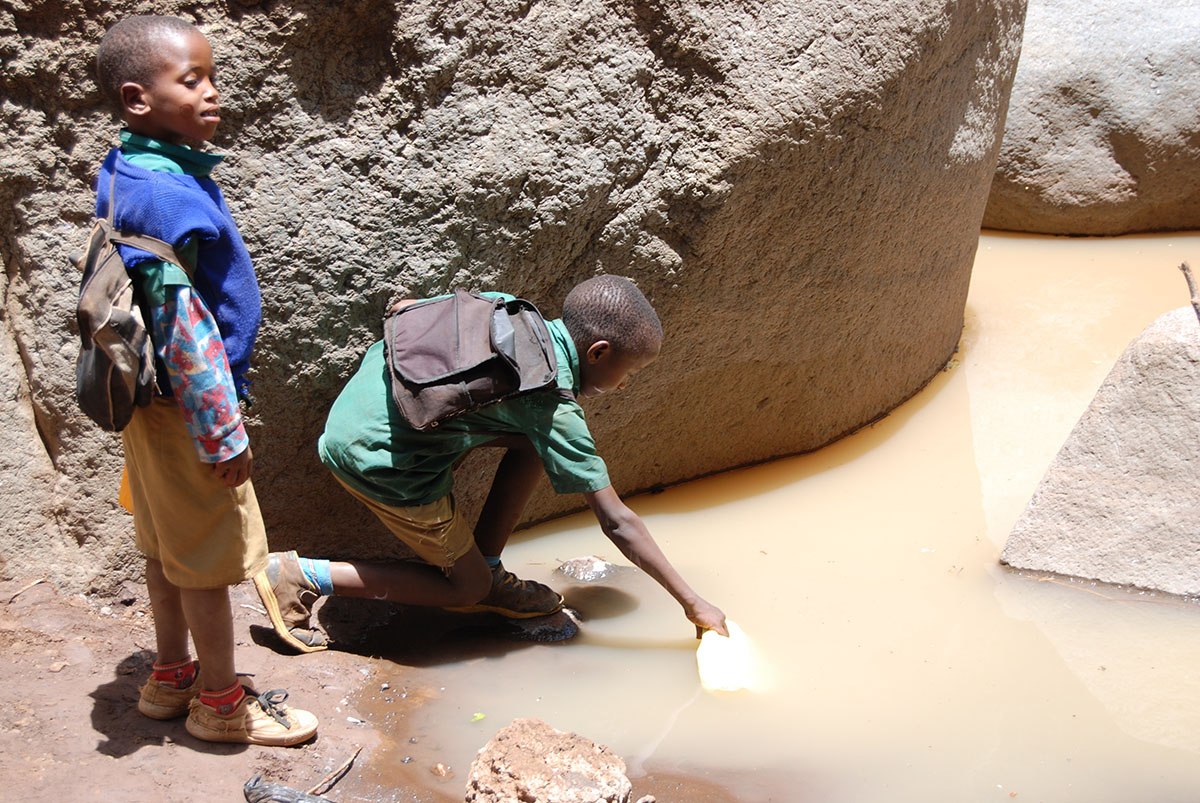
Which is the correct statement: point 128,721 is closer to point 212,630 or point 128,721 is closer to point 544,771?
point 212,630

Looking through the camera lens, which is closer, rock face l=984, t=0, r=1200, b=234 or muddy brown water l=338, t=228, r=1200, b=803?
muddy brown water l=338, t=228, r=1200, b=803

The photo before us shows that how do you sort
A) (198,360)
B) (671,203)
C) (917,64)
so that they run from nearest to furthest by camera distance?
(198,360) → (671,203) → (917,64)

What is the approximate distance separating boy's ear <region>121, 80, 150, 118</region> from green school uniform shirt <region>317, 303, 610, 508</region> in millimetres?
862

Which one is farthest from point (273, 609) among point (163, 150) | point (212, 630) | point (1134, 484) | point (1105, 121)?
point (1105, 121)

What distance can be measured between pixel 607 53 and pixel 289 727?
1.82 meters

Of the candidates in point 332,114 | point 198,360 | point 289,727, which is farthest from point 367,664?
point 332,114

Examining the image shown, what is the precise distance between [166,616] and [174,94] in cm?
104

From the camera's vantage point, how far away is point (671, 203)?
2893 millimetres

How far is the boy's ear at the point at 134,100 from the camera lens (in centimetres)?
175

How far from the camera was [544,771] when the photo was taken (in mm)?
1873

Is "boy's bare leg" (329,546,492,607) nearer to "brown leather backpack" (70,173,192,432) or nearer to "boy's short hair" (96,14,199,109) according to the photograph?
"brown leather backpack" (70,173,192,432)

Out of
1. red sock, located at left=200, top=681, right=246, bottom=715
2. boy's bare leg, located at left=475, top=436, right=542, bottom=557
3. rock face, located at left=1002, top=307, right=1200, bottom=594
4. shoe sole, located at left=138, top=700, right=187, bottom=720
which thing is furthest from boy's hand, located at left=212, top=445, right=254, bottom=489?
rock face, located at left=1002, top=307, right=1200, bottom=594

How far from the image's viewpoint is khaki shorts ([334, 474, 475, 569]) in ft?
8.10

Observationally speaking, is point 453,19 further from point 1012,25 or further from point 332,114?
point 1012,25
